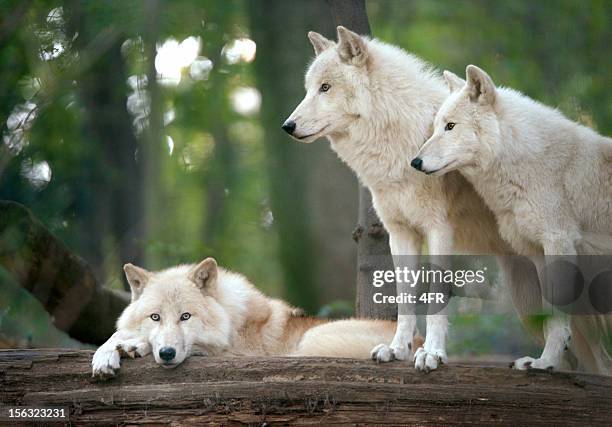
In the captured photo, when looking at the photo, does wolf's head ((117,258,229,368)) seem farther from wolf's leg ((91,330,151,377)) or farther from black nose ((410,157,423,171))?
black nose ((410,157,423,171))

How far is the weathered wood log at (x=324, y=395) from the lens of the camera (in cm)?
486

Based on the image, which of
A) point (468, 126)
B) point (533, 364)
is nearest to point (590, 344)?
point (533, 364)

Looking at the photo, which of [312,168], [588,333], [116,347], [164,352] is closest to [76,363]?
[116,347]

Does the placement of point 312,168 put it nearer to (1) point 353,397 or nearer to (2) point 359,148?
(2) point 359,148

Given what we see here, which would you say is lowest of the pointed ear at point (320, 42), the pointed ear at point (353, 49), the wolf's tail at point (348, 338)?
the wolf's tail at point (348, 338)

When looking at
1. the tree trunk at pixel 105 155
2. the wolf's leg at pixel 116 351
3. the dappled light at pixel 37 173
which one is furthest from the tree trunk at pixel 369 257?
the tree trunk at pixel 105 155

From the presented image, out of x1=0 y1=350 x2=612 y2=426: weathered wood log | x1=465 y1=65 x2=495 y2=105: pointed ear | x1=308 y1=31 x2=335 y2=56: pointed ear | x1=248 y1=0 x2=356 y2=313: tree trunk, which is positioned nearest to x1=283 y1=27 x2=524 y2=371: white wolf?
x1=308 y1=31 x2=335 y2=56: pointed ear

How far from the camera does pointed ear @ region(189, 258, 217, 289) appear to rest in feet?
20.3

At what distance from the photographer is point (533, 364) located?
509cm

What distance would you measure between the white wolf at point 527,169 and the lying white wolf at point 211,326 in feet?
4.18

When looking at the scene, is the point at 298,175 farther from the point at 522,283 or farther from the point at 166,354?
the point at 166,354

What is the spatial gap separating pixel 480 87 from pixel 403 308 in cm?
170

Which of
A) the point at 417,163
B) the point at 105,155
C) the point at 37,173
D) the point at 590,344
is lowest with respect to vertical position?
the point at 590,344

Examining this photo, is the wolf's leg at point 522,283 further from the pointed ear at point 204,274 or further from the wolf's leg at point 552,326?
the pointed ear at point 204,274
